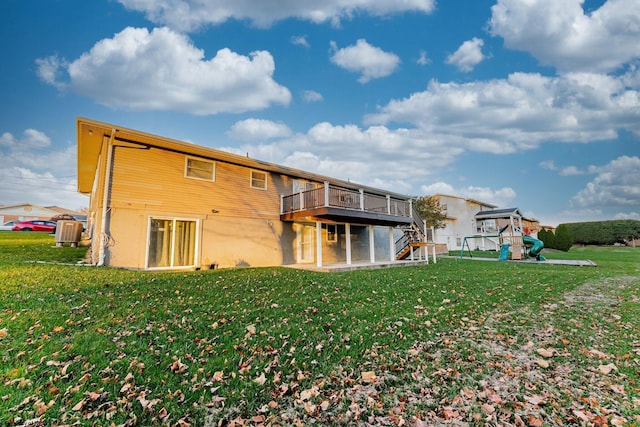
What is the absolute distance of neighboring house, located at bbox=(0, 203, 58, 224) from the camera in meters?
43.8

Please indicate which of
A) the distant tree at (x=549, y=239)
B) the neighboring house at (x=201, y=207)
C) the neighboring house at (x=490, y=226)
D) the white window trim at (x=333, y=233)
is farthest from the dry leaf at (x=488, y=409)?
the distant tree at (x=549, y=239)

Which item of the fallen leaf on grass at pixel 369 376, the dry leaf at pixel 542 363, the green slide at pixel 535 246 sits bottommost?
the dry leaf at pixel 542 363

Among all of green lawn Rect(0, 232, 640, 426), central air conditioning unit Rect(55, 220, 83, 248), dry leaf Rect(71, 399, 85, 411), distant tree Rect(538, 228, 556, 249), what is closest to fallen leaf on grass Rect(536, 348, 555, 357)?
green lawn Rect(0, 232, 640, 426)

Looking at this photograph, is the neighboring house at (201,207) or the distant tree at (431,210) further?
the distant tree at (431,210)

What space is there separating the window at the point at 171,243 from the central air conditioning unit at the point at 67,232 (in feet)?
21.4

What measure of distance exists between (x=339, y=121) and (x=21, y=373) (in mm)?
20331

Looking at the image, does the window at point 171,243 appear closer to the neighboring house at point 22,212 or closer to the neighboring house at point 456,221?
the neighboring house at point 456,221

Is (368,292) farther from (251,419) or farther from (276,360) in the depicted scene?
(251,419)

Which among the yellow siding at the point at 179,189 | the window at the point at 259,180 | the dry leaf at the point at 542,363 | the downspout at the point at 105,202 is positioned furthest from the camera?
the window at the point at 259,180

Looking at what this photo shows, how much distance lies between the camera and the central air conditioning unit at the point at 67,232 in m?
13.5

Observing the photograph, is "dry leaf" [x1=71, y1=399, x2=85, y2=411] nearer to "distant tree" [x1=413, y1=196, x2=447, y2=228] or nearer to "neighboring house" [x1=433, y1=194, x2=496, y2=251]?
"distant tree" [x1=413, y1=196, x2=447, y2=228]

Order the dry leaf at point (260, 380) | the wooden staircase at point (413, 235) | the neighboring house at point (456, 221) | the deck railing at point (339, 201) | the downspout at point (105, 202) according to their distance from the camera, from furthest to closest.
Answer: the neighboring house at point (456, 221) < the wooden staircase at point (413, 235) < the deck railing at point (339, 201) < the downspout at point (105, 202) < the dry leaf at point (260, 380)

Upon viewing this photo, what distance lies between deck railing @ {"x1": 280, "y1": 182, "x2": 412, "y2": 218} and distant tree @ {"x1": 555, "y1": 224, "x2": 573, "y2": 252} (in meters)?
25.8

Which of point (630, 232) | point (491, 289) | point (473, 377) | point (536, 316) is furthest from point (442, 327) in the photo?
point (630, 232)
